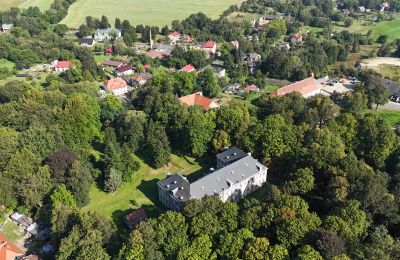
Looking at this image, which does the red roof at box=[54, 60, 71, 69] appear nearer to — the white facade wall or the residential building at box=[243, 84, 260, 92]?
the residential building at box=[243, 84, 260, 92]

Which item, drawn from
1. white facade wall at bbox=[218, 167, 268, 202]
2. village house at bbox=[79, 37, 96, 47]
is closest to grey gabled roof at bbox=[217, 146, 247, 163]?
white facade wall at bbox=[218, 167, 268, 202]

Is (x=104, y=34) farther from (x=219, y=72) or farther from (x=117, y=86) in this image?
(x=219, y=72)

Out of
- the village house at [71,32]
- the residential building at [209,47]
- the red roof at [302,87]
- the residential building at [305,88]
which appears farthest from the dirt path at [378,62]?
the village house at [71,32]

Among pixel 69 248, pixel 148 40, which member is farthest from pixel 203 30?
pixel 69 248

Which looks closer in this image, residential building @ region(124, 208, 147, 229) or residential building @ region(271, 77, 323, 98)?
residential building @ region(124, 208, 147, 229)

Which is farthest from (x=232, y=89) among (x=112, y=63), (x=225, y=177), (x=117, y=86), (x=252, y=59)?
(x=225, y=177)

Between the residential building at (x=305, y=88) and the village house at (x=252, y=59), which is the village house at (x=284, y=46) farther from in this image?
the residential building at (x=305, y=88)
